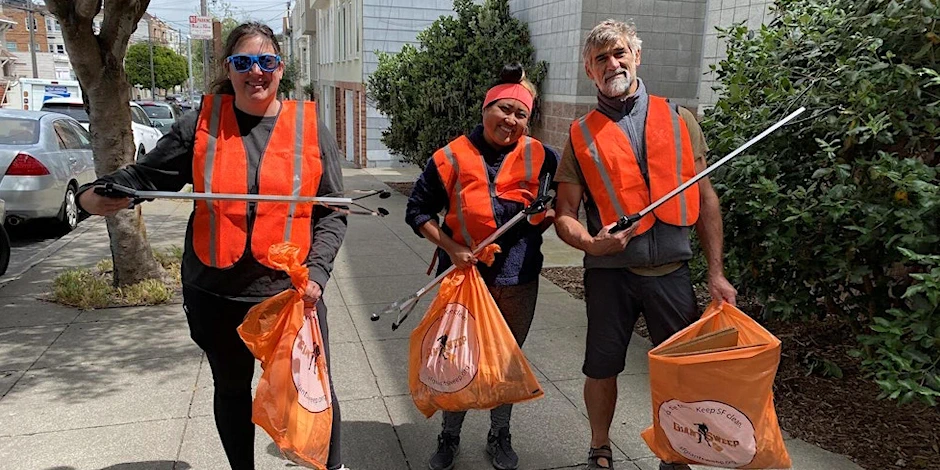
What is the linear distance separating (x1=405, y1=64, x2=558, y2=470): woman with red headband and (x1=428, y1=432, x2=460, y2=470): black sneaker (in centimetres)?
56

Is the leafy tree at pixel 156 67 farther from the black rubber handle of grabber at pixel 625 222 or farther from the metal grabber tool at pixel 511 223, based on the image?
the black rubber handle of grabber at pixel 625 222

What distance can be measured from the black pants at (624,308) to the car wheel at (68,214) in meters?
8.24

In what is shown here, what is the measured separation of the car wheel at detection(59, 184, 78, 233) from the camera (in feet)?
29.0

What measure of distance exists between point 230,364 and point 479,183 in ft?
3.87

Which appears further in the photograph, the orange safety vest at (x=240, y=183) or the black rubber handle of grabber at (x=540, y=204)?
the black rubber handle of grabber at (x=540, y=204)

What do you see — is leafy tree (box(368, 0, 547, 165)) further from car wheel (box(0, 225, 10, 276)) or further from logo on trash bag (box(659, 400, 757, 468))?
logo on trash bag (box(659, 400, 757, 468))

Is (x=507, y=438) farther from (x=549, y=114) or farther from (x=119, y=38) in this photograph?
(x=549, y=114)

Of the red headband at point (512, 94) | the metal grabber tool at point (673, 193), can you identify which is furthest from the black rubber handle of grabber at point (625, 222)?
the red headband at point (512, 94)

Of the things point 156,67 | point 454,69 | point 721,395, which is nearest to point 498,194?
point 721,395

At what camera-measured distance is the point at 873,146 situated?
313cm

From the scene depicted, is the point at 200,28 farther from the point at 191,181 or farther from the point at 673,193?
the point at 673,193

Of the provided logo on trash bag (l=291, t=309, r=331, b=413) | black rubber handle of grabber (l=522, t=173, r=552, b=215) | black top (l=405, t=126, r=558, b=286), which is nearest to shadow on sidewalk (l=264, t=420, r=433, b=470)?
logo on trash bag (l=291, t=309, r=331, b=413)

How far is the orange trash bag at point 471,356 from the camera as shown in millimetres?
2744

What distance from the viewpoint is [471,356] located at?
2.75 metres
